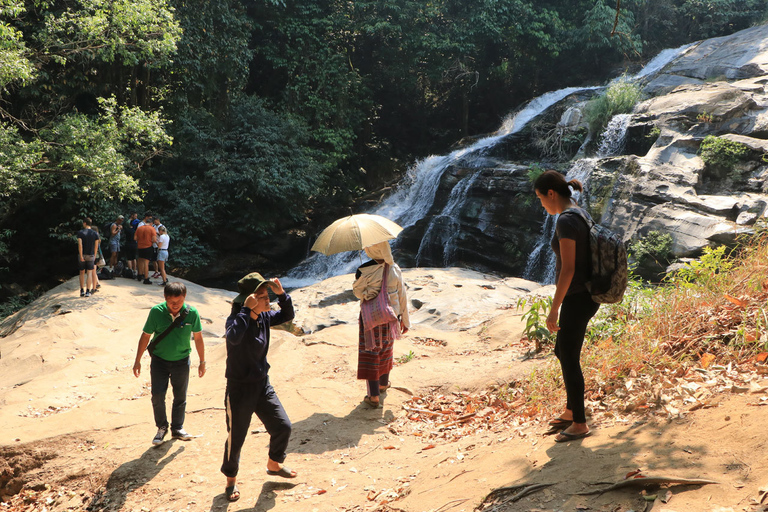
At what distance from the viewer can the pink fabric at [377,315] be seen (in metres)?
5.25

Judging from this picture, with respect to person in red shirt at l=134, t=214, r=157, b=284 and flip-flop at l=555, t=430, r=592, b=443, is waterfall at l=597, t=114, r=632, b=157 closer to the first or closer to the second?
person in red shirt at l=134, t=214, r=157, b=284

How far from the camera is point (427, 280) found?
36.3 feet

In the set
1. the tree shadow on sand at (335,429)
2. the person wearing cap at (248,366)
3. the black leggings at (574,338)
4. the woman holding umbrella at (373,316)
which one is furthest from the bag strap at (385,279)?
the black leggings at (574,338)

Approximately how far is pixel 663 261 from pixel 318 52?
13976mm

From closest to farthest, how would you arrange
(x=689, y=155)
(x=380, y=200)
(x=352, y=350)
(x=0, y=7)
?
(x=352, y=350) < (x=0, y=7) < (x=689, y=155) < (x=380, y=200)

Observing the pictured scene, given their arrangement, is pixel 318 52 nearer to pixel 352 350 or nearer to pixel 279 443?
pixel 352 350

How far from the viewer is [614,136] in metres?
15.3

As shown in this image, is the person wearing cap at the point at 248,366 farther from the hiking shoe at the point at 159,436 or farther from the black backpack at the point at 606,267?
the black backpack at the point at 606,267

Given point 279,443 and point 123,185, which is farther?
point 123,185

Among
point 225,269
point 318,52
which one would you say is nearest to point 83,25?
point 225,269

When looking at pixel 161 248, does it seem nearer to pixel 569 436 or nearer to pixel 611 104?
pixel 569 436

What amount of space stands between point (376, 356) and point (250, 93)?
725 inches

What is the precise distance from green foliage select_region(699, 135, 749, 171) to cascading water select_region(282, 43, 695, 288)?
5.86 metres

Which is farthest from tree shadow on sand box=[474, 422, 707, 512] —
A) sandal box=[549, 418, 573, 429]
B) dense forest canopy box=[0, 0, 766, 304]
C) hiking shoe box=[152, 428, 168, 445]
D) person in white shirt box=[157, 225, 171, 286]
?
dense forest canopy box=[0, 0, 766, 304]
